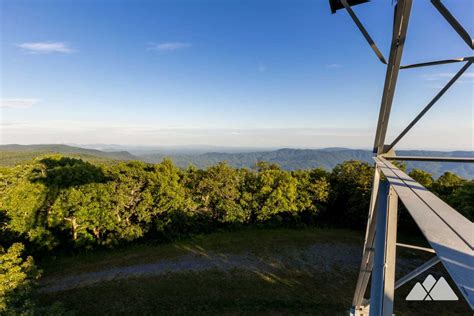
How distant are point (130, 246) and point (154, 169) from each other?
557 cm

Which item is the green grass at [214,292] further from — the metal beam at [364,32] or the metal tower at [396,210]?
the metal beam at [364,32]

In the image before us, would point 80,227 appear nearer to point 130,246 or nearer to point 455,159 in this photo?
point 130,246

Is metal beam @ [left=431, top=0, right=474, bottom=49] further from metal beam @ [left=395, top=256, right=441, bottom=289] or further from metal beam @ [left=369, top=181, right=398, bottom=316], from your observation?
metal beam @ [left=395, top=256, right=441, bottom=289]

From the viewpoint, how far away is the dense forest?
16.4m

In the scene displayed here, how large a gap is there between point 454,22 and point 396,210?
212 centimetres

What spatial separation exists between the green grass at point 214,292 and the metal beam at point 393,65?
10.2 m

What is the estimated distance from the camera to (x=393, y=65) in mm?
3754

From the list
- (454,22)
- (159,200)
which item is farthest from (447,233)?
(159,200)

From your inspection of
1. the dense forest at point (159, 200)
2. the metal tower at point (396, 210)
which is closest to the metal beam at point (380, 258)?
the metal tower at point (396, 210)

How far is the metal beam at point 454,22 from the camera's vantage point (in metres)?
2.46

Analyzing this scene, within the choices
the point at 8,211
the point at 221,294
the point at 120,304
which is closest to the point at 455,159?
the point at 221,294

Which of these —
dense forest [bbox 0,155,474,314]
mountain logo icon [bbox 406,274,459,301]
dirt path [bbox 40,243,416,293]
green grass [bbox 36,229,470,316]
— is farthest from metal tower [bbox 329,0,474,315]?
dense forest [bbox 0,155,474,314]

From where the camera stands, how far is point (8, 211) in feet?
51.0

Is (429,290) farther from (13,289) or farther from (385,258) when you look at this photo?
(13,289)
